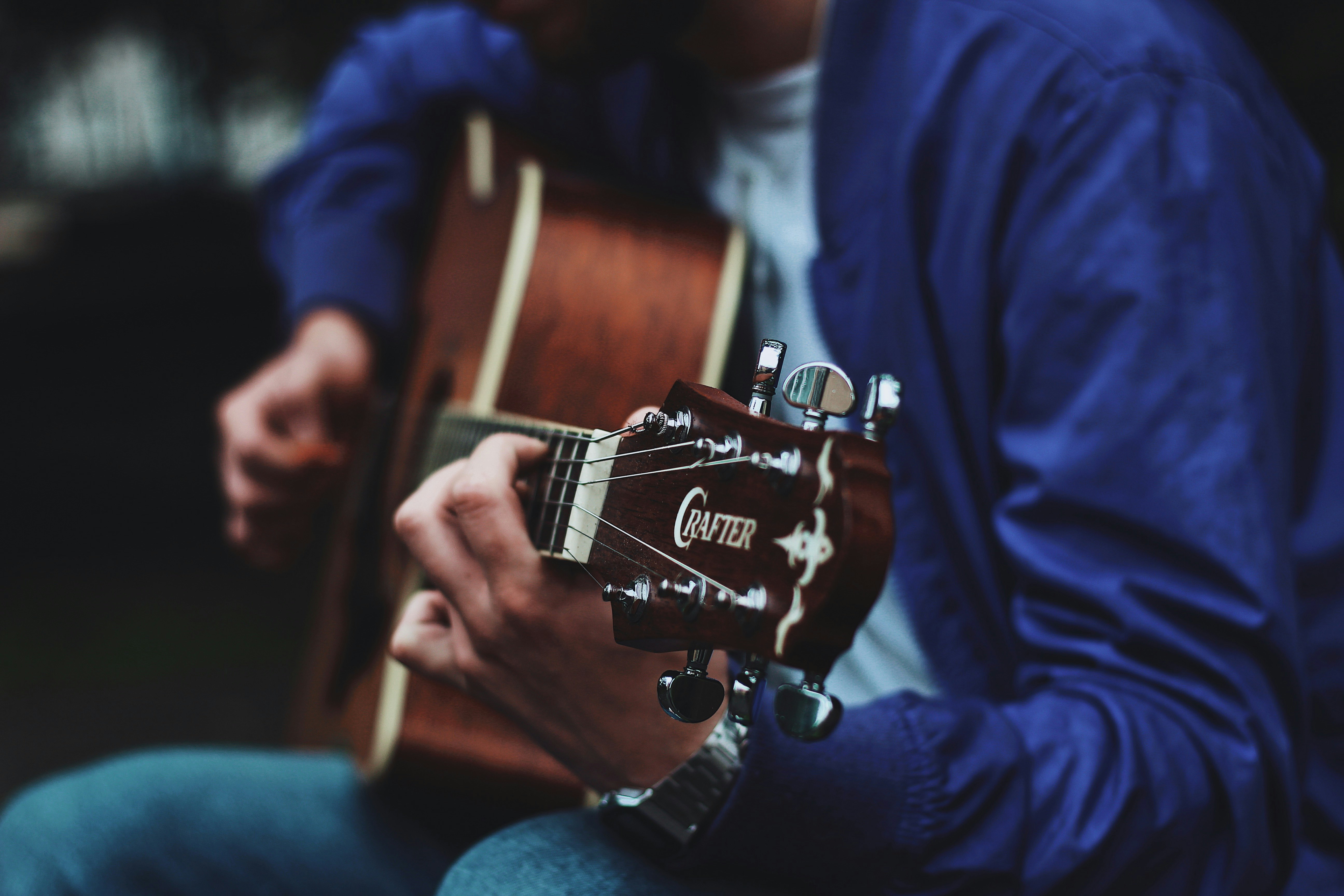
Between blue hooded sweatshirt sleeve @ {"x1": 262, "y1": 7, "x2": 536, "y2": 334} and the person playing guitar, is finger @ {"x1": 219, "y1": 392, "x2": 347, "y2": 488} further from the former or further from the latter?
the person playing guitar

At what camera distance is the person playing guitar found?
483 mm

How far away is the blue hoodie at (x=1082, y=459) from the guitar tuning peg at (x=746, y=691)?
2.5 inches

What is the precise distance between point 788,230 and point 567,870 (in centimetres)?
55

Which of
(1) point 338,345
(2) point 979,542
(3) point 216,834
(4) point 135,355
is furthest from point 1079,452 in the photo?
(4) point 135,355

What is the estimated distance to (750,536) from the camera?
0.39 metres

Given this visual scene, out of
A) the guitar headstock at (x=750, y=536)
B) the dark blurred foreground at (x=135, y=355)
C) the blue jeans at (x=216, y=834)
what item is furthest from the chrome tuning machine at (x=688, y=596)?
the dark blurred foreground at (x=135, y=355)

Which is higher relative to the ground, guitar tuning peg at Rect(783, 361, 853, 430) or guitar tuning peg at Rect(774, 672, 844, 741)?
guitar tuning peg at Rect(783, 361, 853, 430)

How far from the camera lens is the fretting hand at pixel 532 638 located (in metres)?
0.48

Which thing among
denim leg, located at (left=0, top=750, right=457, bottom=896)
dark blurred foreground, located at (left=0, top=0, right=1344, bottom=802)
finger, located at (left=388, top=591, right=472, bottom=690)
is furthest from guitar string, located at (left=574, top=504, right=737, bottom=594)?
dark blurred foreground, located at (left=0, top=0, right=1344, bottom=802)

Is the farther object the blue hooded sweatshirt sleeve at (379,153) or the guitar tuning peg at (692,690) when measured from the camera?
the blue hooded sweatshirt sleeve at (379,153)

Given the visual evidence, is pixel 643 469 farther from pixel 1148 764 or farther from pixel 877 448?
pixel 1148 764

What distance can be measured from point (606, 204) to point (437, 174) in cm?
55

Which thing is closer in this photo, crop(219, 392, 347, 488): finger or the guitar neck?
the guitar neck

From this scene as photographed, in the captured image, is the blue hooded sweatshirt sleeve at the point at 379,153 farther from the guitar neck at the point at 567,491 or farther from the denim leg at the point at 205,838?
the guitar neck at the point at 567,491
